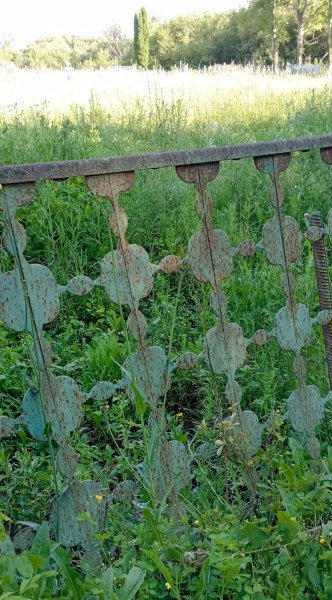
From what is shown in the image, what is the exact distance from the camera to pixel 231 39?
171 ft

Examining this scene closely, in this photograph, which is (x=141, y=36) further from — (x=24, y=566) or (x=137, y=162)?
(x=24, y=566)

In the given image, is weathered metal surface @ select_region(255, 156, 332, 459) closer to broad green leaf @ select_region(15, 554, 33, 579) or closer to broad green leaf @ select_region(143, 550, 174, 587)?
broad green leaf @ select_region(143, 550, 174, 587)

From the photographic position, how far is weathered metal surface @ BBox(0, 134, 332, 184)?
1.87 meters

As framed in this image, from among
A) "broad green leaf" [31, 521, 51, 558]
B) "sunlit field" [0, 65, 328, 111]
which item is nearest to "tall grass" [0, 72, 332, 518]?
"broad green leaf" [31, 521, 51, 558]

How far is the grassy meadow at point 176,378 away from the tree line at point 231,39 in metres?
23.3

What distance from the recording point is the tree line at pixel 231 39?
38.1 metres

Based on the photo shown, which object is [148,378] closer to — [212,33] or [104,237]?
[104,237]

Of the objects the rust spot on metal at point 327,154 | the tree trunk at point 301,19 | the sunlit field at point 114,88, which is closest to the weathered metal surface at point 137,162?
the rust spot on metal at point 327,154

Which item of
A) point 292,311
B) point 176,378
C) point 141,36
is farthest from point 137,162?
point 141,36

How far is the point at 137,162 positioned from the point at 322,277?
960mm

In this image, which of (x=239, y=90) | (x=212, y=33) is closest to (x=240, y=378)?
(x=239, y=90)

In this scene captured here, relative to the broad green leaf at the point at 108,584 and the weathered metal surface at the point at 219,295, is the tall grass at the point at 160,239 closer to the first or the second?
the weathered metal surface at the point at 219,295

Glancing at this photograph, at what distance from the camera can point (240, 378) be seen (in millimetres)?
3201

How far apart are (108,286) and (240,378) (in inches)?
52.3
